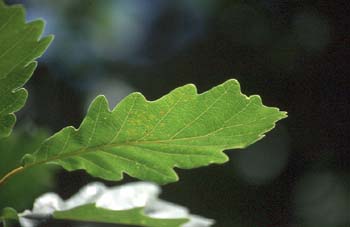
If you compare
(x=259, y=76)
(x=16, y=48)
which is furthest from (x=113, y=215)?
(x=259, y=76)

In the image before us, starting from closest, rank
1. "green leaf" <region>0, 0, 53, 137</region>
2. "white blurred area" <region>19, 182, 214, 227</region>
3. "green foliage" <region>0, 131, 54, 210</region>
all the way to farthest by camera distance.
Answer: "green leaf" <region>0, 0, 53, 137</region>
"white blurred area" <region>19, 182, 214, 227</region>
"green foliage" <region>0, 131, 54, 210</region>

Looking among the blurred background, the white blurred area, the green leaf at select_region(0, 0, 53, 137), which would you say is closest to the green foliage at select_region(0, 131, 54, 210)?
the white blurred area

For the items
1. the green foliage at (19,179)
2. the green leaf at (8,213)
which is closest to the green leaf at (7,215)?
the green leaf at (8,213)

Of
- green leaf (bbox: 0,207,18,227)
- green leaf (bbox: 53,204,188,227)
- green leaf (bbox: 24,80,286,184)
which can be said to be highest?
green leaf (bbox: 24,80,286,184)

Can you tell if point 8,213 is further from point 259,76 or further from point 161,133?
point 259,76

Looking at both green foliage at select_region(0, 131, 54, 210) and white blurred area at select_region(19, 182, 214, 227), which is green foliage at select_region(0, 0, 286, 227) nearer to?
white blurred area at select_region(19, 182, 214, 227)

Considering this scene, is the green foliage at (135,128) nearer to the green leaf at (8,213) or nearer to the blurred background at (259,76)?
the green leaf at (8,213)
